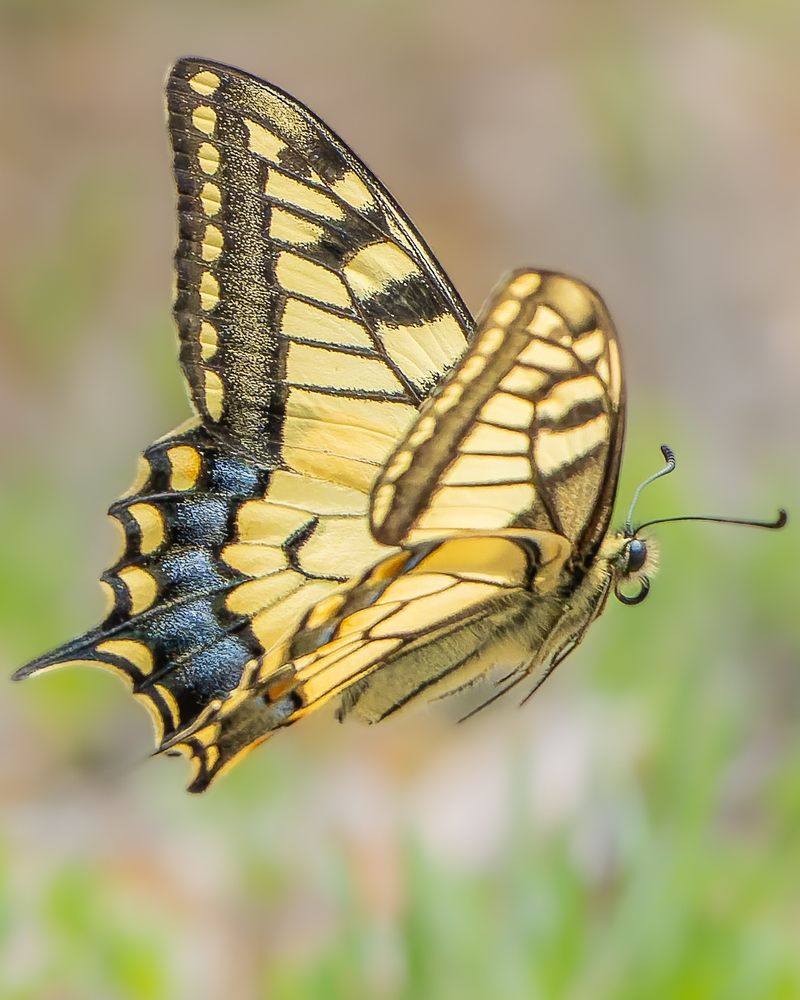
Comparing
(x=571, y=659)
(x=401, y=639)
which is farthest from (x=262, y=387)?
(x=571, y=659)

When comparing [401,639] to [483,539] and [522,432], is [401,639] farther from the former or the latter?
[522,432]

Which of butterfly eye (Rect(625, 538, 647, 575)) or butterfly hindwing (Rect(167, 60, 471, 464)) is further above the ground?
butterfly hindwing (Rect(167, 60, 471, 464))

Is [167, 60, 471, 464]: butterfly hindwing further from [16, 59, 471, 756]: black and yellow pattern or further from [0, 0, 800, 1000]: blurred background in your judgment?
[0, 0, 800, 1000]: blurred background

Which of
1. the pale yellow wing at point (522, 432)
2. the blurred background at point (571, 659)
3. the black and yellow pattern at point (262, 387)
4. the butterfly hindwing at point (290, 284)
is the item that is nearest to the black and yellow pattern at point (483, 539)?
the pale yellow wing at point (522, 432)

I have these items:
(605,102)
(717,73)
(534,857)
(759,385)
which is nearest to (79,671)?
(534,857)

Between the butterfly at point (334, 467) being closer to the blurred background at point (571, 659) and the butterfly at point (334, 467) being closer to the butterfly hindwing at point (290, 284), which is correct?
the butterfly hindwing at point (290, 284)

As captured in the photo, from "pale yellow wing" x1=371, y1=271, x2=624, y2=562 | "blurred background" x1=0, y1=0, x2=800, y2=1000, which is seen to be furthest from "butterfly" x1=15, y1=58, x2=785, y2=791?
"blurred background" x1=0, y1=0, x2=800, y2=1000

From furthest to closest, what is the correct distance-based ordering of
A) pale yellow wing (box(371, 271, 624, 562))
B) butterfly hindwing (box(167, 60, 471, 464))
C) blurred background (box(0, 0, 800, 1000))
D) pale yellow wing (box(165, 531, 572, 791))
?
1. blurred background (box(0, 0, 800, 1000))
2. butterfly hindwing (box(167, 60, 471, 464))
3. pale yellow wing (box(165, 531, 572, 791))
4. pale yellow wing (box(371, 271, 624, 562))
